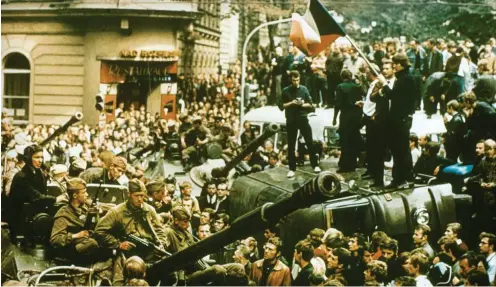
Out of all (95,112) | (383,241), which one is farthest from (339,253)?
(95,112)

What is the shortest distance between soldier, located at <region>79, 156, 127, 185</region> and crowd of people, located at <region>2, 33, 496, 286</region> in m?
0.01

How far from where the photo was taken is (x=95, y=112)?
7797 millimetres

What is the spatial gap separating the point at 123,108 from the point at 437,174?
9.81ft

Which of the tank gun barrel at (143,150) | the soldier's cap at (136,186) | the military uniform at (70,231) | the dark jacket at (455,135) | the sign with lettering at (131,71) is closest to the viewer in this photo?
the military uniform at (70,231)

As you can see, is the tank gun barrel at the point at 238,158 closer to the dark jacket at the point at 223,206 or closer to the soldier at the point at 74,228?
the dark jacket at the point at 223,206

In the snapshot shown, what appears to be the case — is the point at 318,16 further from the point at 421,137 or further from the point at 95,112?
the point at 95,112

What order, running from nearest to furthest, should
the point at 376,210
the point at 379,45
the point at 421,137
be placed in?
the point at 376,210 < the point at 421,137 < the point at 379,45

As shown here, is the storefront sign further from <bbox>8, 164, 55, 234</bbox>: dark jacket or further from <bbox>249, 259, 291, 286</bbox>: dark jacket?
<bbox>249, 259, 291, 286</bbox>: dark jacket

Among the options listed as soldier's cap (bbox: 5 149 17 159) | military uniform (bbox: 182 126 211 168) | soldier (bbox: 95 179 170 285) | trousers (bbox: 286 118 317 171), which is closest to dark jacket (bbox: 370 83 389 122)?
trousers (bbox: 286 118 317 171)

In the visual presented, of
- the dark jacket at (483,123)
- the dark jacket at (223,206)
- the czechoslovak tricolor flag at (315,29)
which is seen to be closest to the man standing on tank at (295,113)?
the czechoslovak tricolor flag at (315,29)

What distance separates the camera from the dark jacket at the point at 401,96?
7242 mm

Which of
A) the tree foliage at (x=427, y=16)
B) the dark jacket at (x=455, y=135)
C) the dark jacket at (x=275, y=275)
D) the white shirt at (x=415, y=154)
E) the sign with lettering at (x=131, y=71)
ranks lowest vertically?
the dark jacket at (x=275, y=275)

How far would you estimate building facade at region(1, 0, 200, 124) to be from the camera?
7.64 m

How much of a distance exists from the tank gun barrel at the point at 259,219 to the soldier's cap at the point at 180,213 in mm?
521
